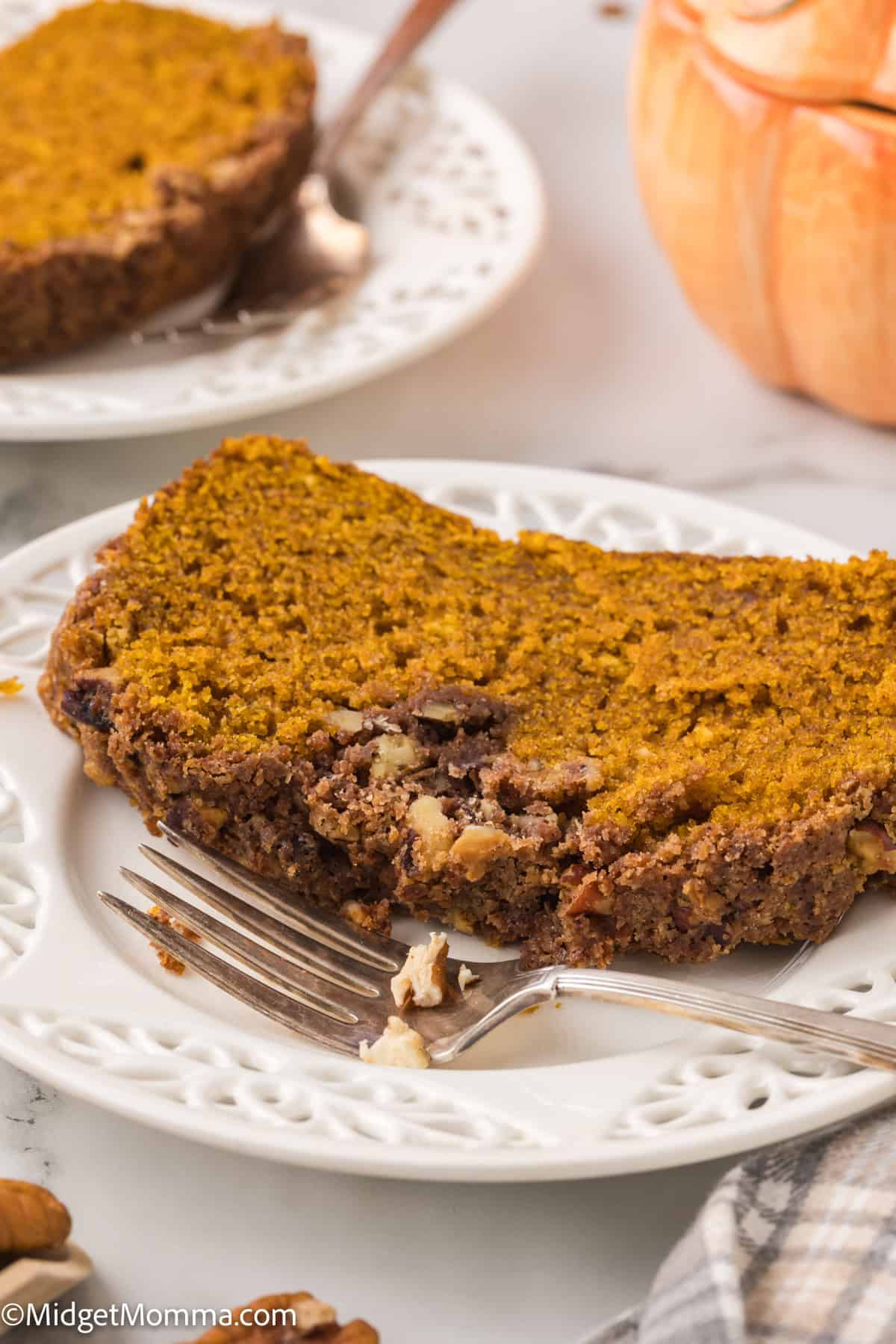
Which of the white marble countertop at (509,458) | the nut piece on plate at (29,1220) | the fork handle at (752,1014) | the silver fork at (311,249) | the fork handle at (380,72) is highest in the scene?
the fork handle at (380,72)

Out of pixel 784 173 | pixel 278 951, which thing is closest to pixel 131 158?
pixel 784 173

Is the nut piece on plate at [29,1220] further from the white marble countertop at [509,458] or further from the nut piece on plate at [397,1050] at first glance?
the nut piece on plate at [397,1050]

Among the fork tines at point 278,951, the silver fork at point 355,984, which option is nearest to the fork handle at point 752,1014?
the silver fork at point 355,984

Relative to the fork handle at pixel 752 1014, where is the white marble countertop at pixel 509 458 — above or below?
below

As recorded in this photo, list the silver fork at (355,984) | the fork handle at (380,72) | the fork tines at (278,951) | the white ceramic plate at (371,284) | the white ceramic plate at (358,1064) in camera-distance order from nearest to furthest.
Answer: the white ceramic plate at (358,1064), the silver fork at (355,984), the fork tines at (278,951), the white ceramic plate at (371,284), the fork handle at (380,72)

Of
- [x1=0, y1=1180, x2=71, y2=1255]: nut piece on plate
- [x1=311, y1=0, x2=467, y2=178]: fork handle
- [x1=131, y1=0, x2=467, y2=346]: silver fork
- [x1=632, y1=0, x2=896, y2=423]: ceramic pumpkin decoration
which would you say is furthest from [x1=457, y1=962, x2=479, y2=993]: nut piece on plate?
[x1=311, y1=0, x2=467, y2=178]: fork handle

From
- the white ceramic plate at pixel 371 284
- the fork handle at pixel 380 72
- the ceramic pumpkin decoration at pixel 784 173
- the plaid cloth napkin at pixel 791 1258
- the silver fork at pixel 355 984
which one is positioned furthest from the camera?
the fork handle at pixel 380 72
